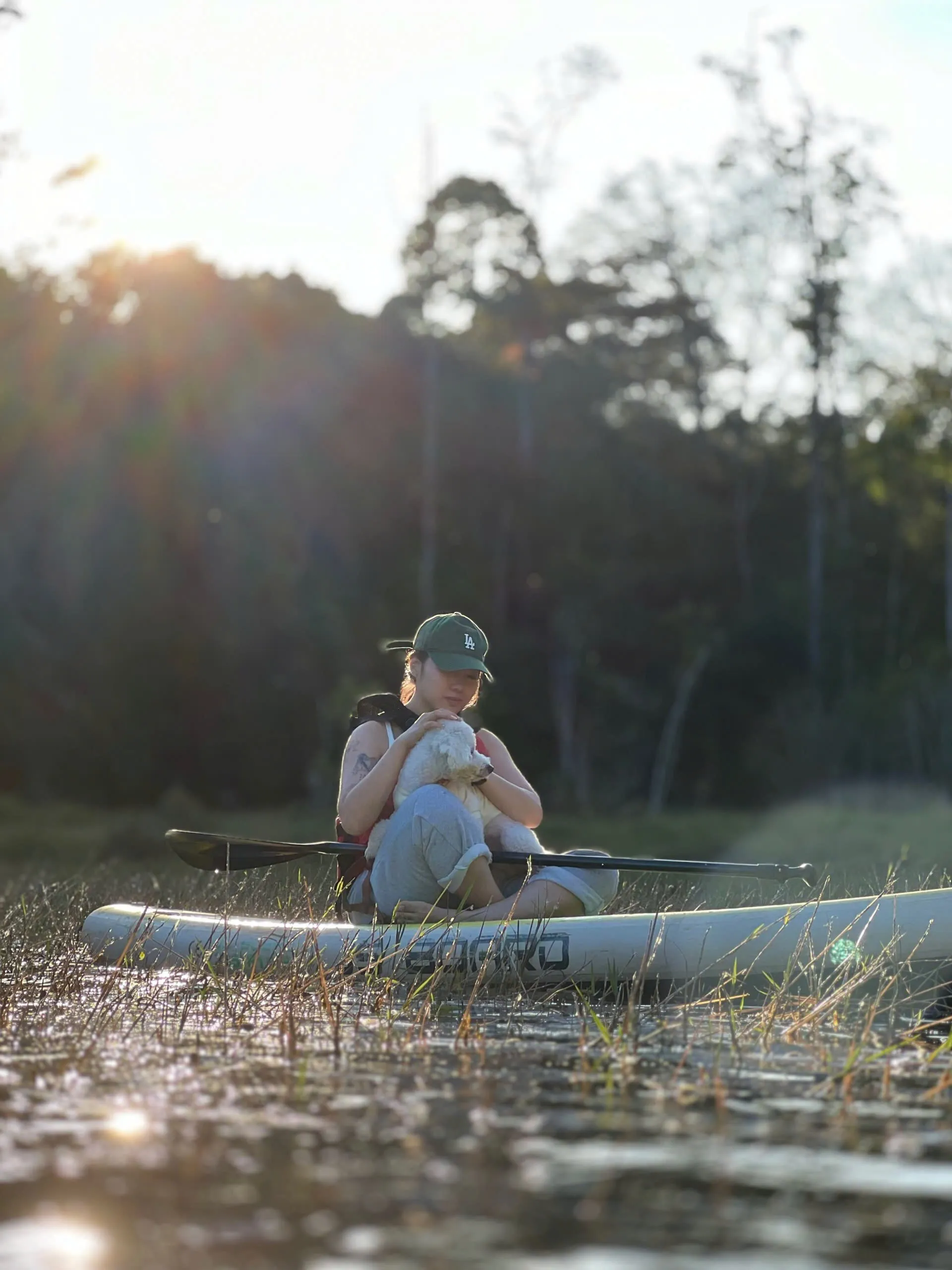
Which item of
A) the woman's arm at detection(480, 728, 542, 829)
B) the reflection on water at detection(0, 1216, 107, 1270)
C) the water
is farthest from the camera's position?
the woman's arm at detection(480, 728, 542, 829)

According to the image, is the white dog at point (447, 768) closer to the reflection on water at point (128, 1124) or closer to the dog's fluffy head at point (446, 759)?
the dog's fluffy head at point (446, 759)

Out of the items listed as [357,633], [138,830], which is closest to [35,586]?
→ [357,633]

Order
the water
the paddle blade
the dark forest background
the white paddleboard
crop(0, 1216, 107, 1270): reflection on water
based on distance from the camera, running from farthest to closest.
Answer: the dark forest background
the paddle blade
the white paddleboard
the water
crop(0, 1216, 107, 1270): reflection on water

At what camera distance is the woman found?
19.1 ft

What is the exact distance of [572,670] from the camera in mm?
29594

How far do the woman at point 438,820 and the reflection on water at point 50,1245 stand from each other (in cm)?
307

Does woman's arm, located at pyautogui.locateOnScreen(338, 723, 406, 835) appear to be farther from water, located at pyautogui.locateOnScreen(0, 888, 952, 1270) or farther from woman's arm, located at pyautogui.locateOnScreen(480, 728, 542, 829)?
water, located at pyautogui.locateOnScreen(0, 888, 952, 1270)

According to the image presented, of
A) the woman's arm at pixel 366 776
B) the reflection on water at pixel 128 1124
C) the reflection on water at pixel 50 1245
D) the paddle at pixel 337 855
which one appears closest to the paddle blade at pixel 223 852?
the paddle at pixel 337 855

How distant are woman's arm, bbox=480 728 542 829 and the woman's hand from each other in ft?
0.87

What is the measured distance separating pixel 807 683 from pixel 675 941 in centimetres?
2330

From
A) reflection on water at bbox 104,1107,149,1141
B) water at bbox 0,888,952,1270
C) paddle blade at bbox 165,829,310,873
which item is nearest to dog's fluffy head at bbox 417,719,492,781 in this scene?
water at bbox 0,888,952,1270

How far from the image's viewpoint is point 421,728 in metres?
5.86

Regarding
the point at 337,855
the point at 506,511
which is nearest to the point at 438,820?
the point at 337,855

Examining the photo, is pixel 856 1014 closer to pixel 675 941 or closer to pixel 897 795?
pixel 675 941
